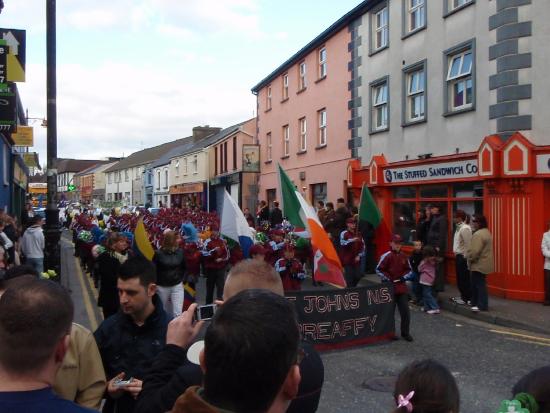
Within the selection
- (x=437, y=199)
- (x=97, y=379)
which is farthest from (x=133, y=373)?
(x=437, y=199)

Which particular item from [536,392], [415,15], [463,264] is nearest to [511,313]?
[463,264]

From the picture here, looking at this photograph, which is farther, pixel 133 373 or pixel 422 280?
pixel 422 280

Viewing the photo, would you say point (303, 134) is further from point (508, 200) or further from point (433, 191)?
point (508, 200)

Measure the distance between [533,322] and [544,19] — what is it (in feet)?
20.7

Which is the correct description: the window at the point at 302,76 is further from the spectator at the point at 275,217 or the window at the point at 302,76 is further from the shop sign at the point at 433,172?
the shop sign at the point at 433,172

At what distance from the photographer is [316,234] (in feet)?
26.5

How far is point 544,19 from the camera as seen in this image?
12.1 metres

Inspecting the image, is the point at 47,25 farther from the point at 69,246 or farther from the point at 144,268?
the point at 69,246

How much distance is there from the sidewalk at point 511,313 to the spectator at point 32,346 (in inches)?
356

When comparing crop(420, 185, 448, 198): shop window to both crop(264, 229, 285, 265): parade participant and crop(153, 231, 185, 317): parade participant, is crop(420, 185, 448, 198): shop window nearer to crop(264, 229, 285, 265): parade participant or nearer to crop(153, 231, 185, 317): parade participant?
crop(264, 229, 285, 265): parade participant

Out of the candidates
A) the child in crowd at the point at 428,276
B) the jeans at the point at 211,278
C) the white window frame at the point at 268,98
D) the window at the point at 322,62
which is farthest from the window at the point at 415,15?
the white window frame at the point at 268,98

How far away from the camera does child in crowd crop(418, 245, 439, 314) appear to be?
36.6 ft

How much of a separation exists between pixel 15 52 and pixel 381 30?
11.2 metres

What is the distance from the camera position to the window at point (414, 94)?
16359 millimetres
